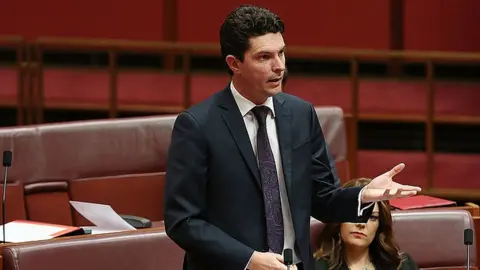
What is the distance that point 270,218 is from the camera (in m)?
1.38

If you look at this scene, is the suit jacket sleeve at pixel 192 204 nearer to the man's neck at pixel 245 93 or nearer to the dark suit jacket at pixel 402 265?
Result: the man's neck at pixel 245 93

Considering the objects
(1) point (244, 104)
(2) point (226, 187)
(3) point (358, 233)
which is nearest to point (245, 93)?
(1) point (244, 104)

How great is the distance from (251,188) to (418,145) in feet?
6.62

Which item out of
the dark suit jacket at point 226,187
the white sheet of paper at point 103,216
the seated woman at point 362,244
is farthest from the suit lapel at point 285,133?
the white sheet of paper at point 103,216

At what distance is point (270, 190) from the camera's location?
4.53 ft

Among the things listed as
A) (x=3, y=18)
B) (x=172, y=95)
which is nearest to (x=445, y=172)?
(x=172, y=95)

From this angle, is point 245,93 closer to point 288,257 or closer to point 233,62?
point 233,62

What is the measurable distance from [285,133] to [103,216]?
79cm

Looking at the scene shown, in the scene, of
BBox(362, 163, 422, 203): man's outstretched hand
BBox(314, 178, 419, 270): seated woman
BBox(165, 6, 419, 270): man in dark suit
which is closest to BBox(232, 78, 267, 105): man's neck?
BBox(165, 6, 419, 270): man in dark suit

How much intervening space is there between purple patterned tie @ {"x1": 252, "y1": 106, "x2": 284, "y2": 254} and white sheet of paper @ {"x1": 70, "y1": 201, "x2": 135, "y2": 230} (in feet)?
2.46

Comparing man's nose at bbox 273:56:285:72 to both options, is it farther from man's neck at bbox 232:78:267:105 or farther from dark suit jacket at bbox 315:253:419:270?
dark suit jacket at bbox 315:253:419:270

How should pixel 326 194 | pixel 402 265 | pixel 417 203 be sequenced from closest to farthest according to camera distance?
pixel 326 194 < pixel 402 265 < pixel 417 203

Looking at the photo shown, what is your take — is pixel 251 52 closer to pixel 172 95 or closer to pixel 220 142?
pixel 220 142

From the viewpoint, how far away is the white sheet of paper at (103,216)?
211 centimetres
